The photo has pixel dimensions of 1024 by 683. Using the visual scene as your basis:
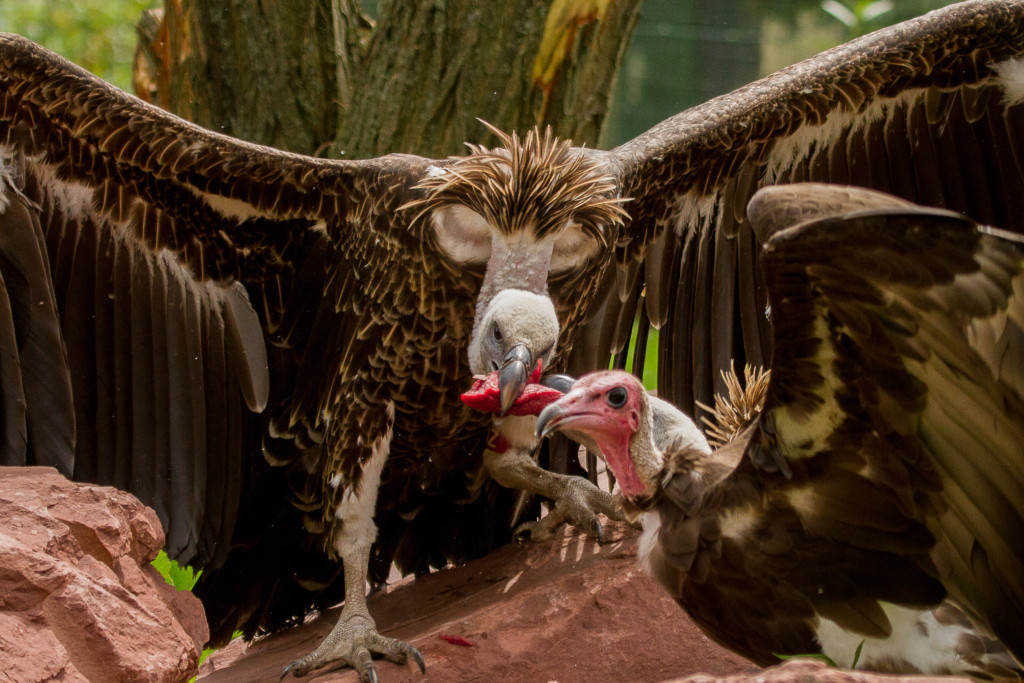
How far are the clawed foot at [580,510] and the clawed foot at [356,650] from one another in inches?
33.6

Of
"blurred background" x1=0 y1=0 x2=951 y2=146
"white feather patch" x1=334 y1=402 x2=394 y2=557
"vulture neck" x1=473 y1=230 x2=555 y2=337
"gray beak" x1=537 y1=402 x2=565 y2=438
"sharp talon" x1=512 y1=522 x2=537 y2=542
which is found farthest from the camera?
"blurred background" x1=0 y1=0 x2=951 y2=146

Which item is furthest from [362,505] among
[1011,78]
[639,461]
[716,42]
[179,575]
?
[716,42]

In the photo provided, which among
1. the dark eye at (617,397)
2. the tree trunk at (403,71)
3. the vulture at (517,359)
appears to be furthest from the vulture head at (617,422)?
the tree trunk at (403,71)

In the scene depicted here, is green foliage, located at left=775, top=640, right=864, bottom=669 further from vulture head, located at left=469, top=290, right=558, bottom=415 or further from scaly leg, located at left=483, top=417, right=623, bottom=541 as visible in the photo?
scaly leg, located at left=483, top=417, right=623, bottom=541

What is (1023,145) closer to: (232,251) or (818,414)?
(818,414)

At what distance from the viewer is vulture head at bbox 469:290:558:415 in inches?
143

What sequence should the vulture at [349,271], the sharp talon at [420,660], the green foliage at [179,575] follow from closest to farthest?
the sharp talon at [420,660]
the vulture at [349,271]
the green foliage at [179,575]

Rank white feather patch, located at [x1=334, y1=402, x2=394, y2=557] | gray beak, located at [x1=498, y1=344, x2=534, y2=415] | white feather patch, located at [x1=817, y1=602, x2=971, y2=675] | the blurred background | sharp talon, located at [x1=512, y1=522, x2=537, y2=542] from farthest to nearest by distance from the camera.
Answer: the blurred background < sharp talon, located at [x1=512, y1=522, x2=537, y2=542] < white feather patch, located at [x1=334, y1=402, x2=394, y2=557] < gray beak, located at [x1=498, y1=344, x2=534, y2=415] < white feather patch, located at [x1=817, y1=602, x2=971, y2=675]

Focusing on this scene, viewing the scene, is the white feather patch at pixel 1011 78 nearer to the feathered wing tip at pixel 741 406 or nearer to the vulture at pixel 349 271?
the vulture at pixel 349 271

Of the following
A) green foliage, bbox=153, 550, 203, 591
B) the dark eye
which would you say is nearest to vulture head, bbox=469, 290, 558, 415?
the dark eye

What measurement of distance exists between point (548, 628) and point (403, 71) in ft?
9.34

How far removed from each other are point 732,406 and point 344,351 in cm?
145

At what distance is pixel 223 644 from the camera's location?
4.95 metres

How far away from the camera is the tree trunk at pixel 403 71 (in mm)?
5535
